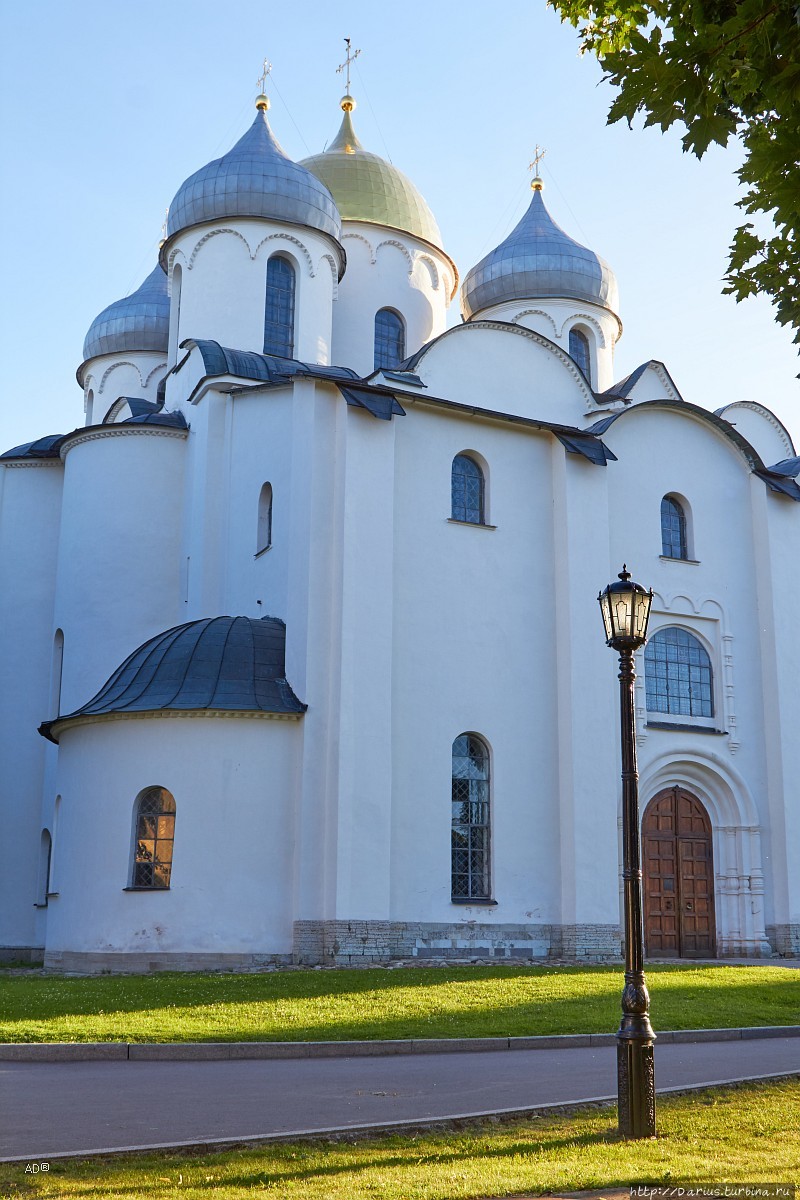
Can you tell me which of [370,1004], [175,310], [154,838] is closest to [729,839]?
[154,838]

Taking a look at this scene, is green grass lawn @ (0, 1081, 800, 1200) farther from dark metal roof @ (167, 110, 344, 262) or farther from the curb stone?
dark metal roof @ (167, 110, 344, 262)

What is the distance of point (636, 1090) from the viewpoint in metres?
7.14

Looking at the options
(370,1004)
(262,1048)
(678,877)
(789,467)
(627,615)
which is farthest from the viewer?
(789,467)

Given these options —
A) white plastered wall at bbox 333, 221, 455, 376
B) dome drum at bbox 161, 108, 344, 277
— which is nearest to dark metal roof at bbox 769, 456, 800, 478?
white plastered wall at bbox 333, 221, 455, 376

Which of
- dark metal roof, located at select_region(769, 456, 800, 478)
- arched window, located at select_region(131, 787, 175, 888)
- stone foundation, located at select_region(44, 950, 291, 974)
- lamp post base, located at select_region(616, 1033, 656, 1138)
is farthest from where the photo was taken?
dark metal roof, located at select_region(769, 456, 800, 478)

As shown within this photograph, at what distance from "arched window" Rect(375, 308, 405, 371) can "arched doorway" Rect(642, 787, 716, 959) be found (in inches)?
452

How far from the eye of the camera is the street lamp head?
8344 mm

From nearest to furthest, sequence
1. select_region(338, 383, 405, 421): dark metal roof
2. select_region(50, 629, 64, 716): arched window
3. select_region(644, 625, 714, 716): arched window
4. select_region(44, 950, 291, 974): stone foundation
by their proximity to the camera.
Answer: select_region(44, 950, 291, 974): stone foundation, select_region(338, 383, 405, 421): dark metal roof, select_region(644, 625, 714, 716): arched window, select_region(50, 629, 64, 716): arched window

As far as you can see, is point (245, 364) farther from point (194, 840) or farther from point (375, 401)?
point (194, 840)

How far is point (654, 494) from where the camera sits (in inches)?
906

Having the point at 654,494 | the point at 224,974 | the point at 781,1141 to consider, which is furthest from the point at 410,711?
the point at 781,1141

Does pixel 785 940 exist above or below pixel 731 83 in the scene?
below

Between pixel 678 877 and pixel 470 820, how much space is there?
4897 mm

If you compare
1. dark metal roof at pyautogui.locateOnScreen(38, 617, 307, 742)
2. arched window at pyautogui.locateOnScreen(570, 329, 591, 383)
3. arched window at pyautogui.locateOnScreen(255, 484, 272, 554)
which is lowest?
dark metal roof at pyautogui.locateOnScreen(38, 617, 307, 742)
